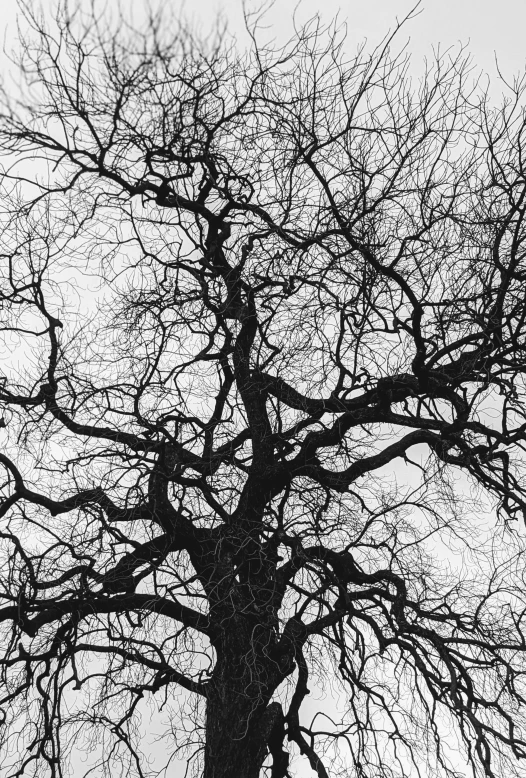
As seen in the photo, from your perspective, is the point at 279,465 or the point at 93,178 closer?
the point at 93,178

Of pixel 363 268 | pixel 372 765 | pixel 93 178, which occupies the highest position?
pixel 93 178

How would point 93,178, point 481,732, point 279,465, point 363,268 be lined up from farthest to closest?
point 279,465
point 93,178
point 363,268
point 481,732

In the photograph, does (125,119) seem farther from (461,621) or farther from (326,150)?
(461,621)

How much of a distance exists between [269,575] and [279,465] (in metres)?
0.96

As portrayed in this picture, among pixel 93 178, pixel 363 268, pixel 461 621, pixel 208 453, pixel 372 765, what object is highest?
pixel 93 178

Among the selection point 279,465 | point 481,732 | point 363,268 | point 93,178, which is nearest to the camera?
point 481,732

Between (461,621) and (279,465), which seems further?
(279,465)

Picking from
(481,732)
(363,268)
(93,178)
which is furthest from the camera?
(93,178)

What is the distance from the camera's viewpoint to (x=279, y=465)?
6.37 metres

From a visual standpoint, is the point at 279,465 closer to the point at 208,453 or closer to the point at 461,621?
the point at 208,453

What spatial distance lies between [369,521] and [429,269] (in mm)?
2023

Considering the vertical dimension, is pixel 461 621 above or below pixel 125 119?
below

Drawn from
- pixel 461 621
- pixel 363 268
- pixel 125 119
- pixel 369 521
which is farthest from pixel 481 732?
pixel 125 119

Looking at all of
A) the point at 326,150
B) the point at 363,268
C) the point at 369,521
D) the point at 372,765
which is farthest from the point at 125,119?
the point at 372,765
